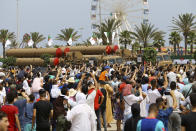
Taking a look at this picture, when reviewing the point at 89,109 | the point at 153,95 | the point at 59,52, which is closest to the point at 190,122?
the point at 89,109

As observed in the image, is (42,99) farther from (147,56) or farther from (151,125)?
(147,56)

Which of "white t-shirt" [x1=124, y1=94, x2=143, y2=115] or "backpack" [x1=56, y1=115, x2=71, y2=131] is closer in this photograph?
"backpack" [x1=56, y1=115, x2=71, y2=131]

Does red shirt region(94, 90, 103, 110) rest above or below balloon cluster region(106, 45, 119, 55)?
below

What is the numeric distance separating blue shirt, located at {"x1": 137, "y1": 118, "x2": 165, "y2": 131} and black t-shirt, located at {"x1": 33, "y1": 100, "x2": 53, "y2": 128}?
2.90 m

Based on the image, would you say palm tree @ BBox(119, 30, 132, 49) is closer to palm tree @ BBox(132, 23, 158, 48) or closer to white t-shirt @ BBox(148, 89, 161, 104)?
palm tree @ BBox(132, 23, 158, 48)

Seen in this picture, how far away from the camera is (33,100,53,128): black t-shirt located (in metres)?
7.52

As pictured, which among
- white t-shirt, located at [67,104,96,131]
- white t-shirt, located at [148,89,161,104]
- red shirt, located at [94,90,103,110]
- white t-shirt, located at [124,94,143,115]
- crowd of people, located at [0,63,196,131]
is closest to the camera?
crowd of people, located at [0,63,196,131]

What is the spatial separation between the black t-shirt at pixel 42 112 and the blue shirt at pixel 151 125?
2.90m

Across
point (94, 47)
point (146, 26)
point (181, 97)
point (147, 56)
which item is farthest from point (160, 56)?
point (181, 97)

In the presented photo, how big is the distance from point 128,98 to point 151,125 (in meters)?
3.67

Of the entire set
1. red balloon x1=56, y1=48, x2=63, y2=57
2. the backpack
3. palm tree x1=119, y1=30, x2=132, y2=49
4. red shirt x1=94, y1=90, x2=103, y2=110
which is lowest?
the backpack

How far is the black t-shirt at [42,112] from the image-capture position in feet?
24.7

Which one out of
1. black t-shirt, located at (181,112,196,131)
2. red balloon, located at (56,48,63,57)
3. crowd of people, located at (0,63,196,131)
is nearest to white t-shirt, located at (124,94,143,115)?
crowd of people, located at (0,63,196,131)

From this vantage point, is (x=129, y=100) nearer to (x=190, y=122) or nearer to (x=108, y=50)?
(x=190, y=122)
